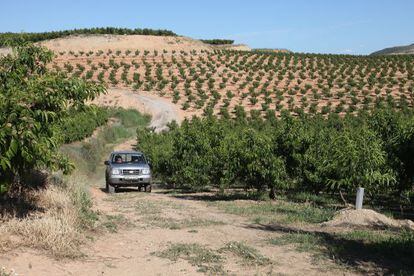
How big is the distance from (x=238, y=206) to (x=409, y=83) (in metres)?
51.1

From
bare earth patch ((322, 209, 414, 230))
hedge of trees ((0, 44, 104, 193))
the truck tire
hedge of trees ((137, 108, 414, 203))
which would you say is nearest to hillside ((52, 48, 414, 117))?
hedge of trees ((137, 108, 414, 203))

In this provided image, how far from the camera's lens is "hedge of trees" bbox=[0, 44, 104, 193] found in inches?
293

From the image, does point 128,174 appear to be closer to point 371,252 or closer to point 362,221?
point 362,221

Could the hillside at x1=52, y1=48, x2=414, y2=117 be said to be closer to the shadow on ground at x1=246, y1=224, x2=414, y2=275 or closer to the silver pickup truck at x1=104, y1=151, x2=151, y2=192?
the silver pickup truck at x1=104, y1=151, x2=151, y2=192

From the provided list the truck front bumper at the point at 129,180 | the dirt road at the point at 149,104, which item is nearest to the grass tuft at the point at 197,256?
the truck front bumper at the point at 129,180

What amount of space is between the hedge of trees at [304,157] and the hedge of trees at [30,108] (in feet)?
21.9

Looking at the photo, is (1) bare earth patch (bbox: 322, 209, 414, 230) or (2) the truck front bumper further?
(2) the truck front bumper

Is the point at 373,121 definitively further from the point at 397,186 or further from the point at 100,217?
the point at 100,217

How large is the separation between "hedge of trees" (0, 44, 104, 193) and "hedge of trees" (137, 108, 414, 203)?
262 inches

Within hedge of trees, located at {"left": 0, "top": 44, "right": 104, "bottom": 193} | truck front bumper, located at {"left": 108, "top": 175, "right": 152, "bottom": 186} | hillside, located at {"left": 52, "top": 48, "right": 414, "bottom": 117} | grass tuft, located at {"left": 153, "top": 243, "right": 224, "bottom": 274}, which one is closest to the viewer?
hedge of trees, located at {"left": 0, "top": 44, "right": 104, "bottom": 193}

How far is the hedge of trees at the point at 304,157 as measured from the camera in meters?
12.8

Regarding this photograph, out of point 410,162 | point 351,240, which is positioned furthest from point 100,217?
point 410,162

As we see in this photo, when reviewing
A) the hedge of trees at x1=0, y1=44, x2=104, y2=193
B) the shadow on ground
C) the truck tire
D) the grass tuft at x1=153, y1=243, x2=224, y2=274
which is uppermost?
the hedge of trees at x1=0, y1=44, x2=104, y2=193

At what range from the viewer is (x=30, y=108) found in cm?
843
